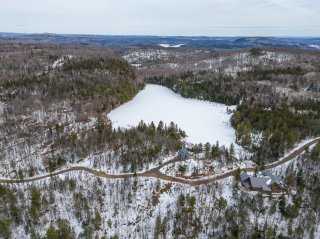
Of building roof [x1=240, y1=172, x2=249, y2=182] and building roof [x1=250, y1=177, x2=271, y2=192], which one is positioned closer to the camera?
building roof [x1=250, y1=177, x2=271, y2=192]

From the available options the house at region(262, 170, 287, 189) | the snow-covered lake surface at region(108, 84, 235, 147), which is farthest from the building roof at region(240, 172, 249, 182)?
the snow-covered lake surface at region(108, 84, 235, 147)

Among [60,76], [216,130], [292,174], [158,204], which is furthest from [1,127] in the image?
[292,174]

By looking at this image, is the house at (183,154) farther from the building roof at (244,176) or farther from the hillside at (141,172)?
the building roof at (244,176)

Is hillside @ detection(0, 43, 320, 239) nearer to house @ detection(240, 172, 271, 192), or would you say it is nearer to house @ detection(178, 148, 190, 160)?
house @ detection(178, 148, 190, 160)

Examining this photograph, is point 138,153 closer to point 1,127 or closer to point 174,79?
point 1,127

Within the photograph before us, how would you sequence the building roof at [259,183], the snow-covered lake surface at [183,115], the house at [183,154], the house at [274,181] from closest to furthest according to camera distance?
the building roof at [259,183] < the house at [274,181] < the house at [183,154] < the snow-covered lake surface at [183,115]

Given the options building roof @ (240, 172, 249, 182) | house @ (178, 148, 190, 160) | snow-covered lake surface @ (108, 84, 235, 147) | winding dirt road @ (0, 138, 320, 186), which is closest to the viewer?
building roof @ (240, 172, 249, 182)

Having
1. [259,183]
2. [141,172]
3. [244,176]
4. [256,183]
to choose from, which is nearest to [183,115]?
[141,172]

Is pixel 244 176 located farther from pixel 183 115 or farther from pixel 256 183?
pixel 183 115

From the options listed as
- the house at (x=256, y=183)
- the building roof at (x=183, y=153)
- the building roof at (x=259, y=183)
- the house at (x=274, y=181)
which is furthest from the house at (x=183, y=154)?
the house at (x=274, y=181)
